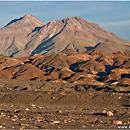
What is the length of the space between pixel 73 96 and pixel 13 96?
19.5 feet

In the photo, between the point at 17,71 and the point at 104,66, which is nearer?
the point at 17,71

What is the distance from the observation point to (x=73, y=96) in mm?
27125

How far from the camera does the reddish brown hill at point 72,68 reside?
108312 millimetres

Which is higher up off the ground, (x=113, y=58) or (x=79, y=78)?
(x=113, y=58)

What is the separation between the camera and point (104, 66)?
134625mm

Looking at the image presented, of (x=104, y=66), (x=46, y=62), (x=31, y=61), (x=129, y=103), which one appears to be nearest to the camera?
(x=129, y=103)

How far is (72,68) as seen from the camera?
13462 centimetres

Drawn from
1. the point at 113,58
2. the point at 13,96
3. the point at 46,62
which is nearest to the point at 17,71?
the point at 46,62

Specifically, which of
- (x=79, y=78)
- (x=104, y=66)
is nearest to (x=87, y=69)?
(x=104, y=66)

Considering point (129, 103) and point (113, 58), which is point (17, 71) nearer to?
point (113, 58)

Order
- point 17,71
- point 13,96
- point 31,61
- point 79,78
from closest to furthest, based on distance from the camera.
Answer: point 13,96, point 79,78, point 17,71, point 31,61

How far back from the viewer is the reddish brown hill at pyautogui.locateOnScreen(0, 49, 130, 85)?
108 m

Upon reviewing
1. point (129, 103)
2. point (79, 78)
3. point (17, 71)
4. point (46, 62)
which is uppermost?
point (46, 62)

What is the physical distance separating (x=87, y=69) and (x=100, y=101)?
101 metres
